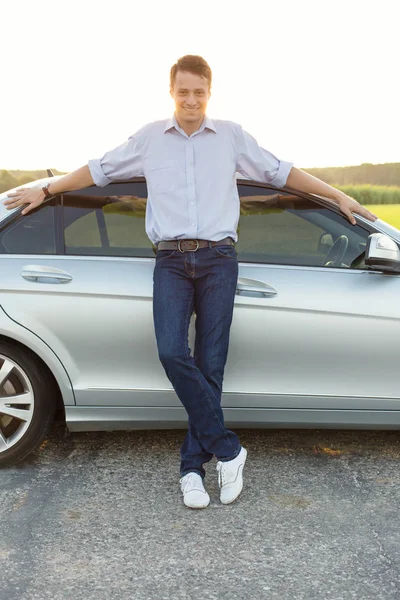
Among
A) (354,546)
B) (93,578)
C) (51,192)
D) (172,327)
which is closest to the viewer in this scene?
(93,578)

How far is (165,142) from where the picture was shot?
3875mm

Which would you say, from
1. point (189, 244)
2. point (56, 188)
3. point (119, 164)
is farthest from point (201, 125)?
point (56, 188)

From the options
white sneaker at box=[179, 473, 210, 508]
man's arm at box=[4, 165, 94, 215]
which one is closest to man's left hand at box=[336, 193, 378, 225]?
man's arm at box=[4, 165, 94, 215]

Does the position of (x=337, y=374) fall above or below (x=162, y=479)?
above

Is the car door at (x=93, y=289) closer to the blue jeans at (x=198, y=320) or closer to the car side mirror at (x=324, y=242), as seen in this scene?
the blue jeans at (x=198, y=320)

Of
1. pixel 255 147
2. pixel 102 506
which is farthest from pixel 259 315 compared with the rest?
pixel 102 506

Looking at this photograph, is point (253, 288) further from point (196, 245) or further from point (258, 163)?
point (258, 163)

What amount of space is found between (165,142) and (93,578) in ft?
6.20

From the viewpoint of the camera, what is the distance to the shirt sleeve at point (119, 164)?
3965mm

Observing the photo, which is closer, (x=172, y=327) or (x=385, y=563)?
(x=385, y=563)

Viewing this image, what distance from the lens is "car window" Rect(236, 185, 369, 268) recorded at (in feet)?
13.5

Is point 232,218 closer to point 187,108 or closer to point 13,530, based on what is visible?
point 187,108

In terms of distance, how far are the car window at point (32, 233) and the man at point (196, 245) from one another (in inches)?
20.0

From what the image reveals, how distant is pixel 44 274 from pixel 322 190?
1.36m
